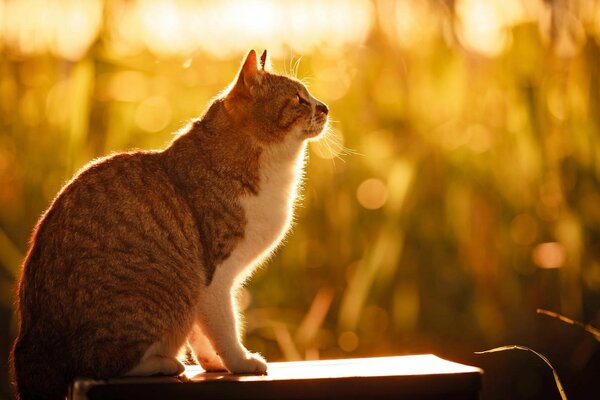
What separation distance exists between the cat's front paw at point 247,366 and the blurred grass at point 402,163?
0.61m

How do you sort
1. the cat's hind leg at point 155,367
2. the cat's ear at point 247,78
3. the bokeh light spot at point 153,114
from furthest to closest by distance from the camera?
the bokeh light spot at point 153,114 < the cat's ear at point 247,78 < the cat's hind leg at point 155,367

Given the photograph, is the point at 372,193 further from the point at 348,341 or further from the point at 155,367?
the point at 155,367

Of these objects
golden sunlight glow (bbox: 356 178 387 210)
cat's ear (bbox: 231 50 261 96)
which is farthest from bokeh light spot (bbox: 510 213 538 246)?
cat's ear (bbox: 231 50 261 96)

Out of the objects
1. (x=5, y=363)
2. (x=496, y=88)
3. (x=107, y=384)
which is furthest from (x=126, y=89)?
(x=107, y=384)

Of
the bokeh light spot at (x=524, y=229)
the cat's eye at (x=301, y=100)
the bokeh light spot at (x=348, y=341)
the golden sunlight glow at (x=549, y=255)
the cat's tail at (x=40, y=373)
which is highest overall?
the cat's eye at (x=301, y=100)

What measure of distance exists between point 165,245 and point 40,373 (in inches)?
13.7

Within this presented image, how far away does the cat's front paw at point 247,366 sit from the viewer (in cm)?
169

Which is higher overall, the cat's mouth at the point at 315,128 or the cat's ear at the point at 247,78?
the cat's ear at the point at 247,78

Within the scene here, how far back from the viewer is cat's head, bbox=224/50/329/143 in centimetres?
191

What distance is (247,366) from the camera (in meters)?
1.69

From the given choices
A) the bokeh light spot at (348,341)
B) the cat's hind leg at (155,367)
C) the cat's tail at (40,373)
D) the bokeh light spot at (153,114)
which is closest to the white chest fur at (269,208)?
the cat's hind leg at (155,367)

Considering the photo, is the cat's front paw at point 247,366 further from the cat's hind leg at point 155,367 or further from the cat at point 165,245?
the cat's hind leg at point 155,367

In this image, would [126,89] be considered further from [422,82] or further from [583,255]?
[583,255]

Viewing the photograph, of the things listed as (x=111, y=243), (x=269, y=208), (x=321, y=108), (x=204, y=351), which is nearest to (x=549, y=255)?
(x=321, y=108)
